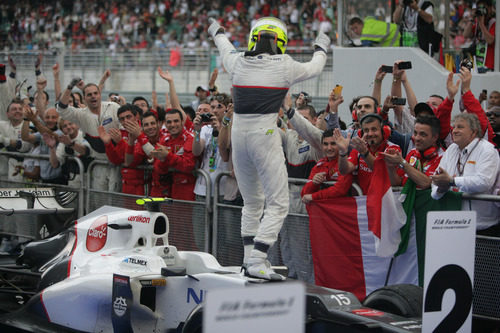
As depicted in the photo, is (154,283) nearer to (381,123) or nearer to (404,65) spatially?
(381,123)

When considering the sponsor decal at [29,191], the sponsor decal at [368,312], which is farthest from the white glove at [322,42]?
the sponsor decal at [29,191]

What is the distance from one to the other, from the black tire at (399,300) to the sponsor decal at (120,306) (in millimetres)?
1830

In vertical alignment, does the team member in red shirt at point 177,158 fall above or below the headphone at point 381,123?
below

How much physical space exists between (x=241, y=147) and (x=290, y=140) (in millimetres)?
1985

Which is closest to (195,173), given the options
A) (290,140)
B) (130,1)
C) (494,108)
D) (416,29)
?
(290,140)

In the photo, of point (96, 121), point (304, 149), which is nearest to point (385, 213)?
point (304, 149)

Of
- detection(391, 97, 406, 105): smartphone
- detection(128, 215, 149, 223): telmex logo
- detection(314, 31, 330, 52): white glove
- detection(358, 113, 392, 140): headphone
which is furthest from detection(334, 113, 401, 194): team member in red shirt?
detection(128, 215, 149, 223): telmex logo

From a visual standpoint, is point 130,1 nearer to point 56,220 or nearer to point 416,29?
point 416,29

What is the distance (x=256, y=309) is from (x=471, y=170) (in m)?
3.73

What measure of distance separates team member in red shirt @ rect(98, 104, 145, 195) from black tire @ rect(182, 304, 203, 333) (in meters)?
3.57

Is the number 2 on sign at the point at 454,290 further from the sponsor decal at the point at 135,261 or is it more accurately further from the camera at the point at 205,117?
the camera at the point at 205,117

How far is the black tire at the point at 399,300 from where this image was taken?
17.5 ft

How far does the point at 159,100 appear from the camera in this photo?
1697cm

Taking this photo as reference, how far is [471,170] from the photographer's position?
6.13 meters
